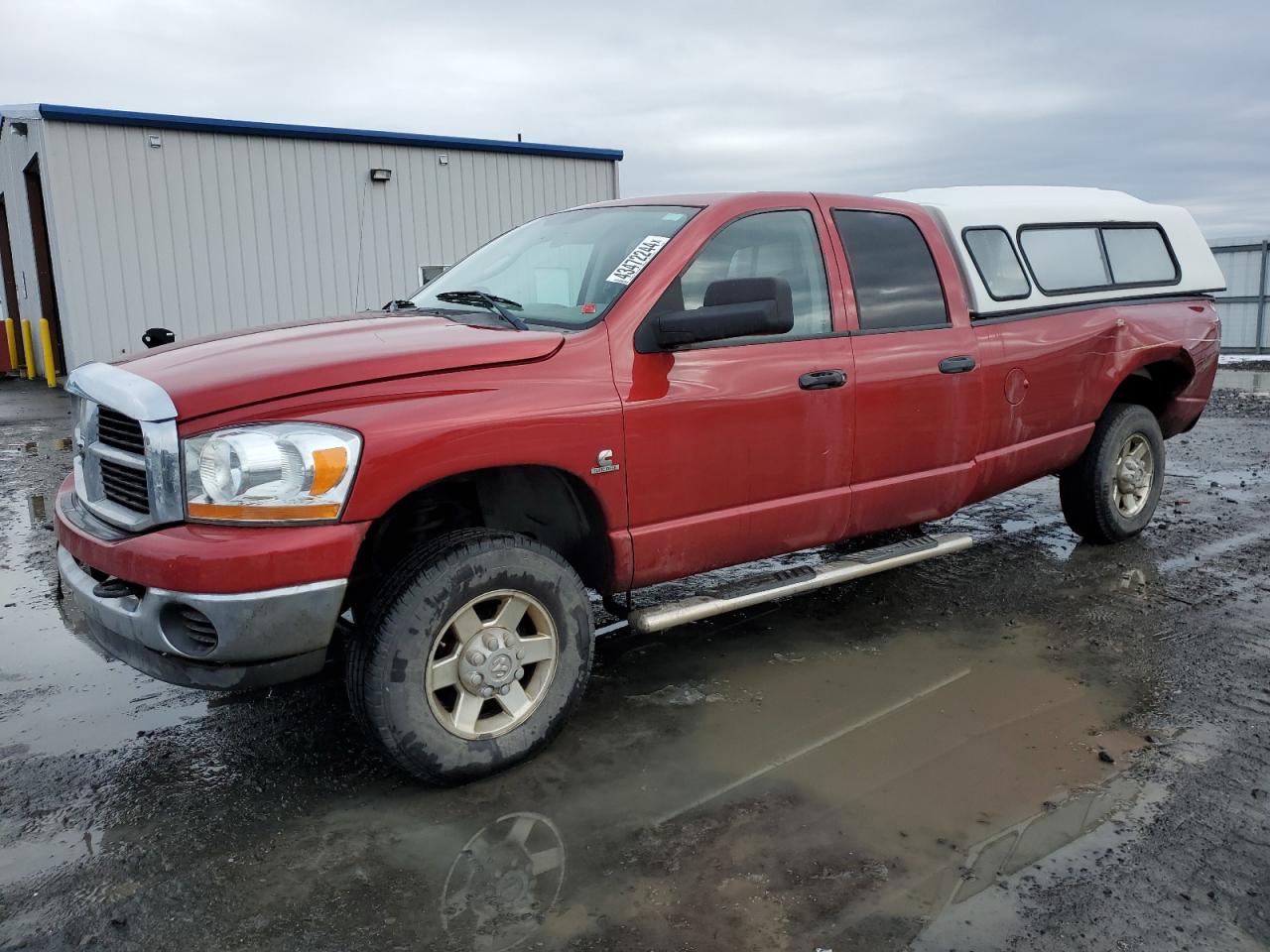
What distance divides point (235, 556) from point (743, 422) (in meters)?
1.88

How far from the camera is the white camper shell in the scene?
16.4 ft

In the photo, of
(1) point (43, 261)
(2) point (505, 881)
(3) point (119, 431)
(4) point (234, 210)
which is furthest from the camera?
(1) point (43, 261)

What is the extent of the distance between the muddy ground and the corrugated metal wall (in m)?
12.1

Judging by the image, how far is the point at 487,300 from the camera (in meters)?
4.09

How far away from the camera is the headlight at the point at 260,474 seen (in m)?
2.87

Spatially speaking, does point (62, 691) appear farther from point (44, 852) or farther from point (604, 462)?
point (604, 462)

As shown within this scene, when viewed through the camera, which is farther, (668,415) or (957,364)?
(957,364)

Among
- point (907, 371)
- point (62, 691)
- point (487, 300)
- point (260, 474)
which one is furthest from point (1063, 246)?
point (62, 691)

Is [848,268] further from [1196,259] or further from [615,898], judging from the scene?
[1196,259]

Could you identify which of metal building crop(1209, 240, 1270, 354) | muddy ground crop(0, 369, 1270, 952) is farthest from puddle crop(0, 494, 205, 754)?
metal building crop(1209, 240, 1270, 354)

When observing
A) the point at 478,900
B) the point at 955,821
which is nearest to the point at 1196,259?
the point at 955,821

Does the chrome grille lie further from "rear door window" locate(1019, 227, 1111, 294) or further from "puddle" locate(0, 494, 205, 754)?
"rear door window" locate(1019, 227, 1111, 294)

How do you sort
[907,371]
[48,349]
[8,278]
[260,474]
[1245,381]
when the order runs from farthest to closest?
[8,278] < [48,349] < [1245,381] < [907,371] < [260,474]

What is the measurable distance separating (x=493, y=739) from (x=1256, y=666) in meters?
3.10
